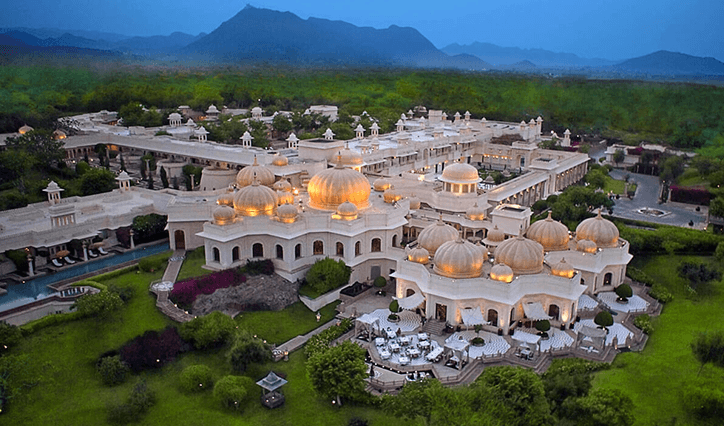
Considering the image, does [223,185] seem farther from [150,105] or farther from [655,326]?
[150,105]

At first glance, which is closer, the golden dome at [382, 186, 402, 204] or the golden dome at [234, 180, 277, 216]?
the golden dome at [234, 180, 277, 216]

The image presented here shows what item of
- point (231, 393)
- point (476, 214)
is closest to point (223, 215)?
point (231, 393)

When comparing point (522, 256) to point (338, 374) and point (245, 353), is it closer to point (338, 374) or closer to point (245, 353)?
point (338, 374)

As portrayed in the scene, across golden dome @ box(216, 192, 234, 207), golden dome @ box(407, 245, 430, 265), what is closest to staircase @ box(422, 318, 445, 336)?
golden dome @ box(407, 245, 430, 265)

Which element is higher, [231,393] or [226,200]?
[226,200]

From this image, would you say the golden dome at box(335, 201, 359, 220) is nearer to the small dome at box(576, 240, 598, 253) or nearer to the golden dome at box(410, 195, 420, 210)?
the golden dome at box(410, 195, 420, 210)

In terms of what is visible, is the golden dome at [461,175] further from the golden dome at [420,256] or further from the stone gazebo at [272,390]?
the stone gazebo at [272,390]

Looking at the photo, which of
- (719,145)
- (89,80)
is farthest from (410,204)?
(719,145)
